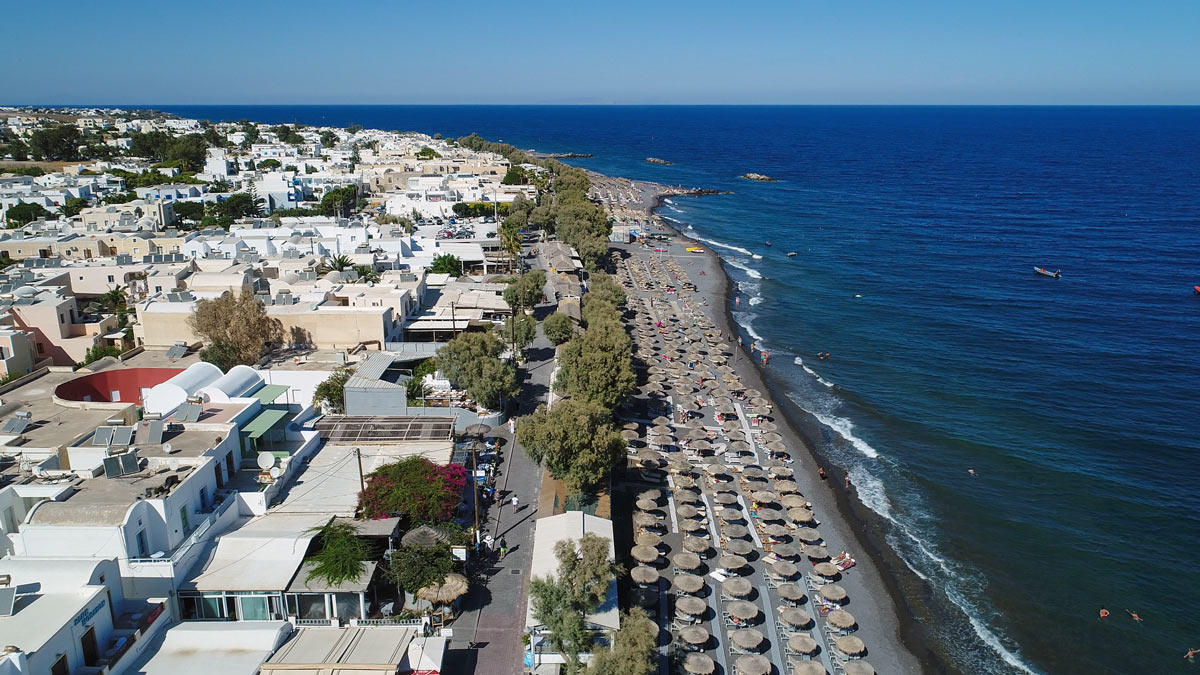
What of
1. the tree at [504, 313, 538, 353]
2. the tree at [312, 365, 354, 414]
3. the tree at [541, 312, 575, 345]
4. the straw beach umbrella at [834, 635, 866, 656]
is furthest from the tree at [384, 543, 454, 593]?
the tree at [541, 312, 575, 345]

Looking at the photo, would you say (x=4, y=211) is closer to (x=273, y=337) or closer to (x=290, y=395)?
(x=273, y=337)

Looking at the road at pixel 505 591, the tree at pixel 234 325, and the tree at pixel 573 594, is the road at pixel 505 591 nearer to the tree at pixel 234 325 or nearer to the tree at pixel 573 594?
the tree at pixel 573 594

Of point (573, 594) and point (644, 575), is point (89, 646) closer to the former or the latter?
point (573, 594)

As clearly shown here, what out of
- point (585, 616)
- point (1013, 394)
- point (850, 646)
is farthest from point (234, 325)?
point (1013, 394)

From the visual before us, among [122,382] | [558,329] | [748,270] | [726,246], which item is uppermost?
[558,329]

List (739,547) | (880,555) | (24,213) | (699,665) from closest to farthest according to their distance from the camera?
(699,665), (739,547), (880,555), (24,213)

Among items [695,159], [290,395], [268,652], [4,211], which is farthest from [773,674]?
[695,159]

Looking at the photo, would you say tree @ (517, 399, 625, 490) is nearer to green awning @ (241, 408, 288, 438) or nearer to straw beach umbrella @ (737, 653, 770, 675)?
straw beach umbrella @ (737, 653, 770, 675)
